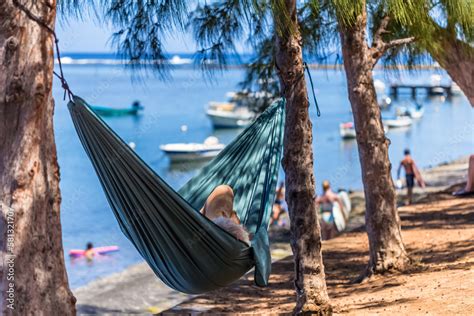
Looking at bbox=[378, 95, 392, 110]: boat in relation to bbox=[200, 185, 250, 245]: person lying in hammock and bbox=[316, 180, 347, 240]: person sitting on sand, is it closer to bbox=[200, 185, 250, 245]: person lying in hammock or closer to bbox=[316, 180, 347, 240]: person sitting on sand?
bbox=[316, 180, 347, 240]: person sitting on sand

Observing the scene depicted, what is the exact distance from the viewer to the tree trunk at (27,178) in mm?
3203

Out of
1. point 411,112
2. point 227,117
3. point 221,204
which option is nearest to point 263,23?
point 221,204

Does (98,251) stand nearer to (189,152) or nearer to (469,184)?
A: (469,184)

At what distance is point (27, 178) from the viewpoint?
327 cm

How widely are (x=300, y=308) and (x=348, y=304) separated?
22.3 inches

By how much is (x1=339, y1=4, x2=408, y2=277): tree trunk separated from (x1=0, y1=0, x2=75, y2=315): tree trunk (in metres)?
3.42

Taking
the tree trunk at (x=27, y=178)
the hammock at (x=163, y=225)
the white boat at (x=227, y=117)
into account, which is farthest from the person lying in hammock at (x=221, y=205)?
the white boat at (x=227, y=117)

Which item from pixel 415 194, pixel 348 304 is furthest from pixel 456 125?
pixel 348 304

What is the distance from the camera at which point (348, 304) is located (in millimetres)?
5730

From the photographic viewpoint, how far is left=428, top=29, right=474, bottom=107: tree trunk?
705 cm

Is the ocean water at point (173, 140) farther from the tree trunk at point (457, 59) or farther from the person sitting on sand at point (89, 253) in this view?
the tree trunk at point (457, 59)

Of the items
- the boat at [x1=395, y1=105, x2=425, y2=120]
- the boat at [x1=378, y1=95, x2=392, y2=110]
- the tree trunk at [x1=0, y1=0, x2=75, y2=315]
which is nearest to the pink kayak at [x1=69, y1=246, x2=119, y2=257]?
the tree trunk at [x1=0, y1=0, x2=75, y2=315]

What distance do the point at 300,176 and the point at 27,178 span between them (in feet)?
7.37

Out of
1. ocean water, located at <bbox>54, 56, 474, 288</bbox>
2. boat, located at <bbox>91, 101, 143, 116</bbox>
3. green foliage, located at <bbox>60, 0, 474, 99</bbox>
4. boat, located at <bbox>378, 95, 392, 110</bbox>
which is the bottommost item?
ocean water, located at <bbox>54, 56, 474, 288</bbox>
